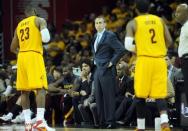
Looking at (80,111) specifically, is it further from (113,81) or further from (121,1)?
(121,1)

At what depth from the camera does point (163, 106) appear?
30.9 ft

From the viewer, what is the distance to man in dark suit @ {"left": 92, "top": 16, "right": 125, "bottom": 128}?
11.9m

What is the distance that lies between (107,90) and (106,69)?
416mm

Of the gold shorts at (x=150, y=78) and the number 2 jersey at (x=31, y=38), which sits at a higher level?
the number 2 jersey at (x=31, y=38)

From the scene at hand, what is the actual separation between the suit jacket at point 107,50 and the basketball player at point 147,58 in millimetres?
2395

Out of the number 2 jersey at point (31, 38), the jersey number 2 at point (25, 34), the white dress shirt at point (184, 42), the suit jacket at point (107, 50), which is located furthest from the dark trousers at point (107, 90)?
the white dress shirt at point (184, 42)

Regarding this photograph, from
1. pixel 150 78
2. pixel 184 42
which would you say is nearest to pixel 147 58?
pixel 150 78

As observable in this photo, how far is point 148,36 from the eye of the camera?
373 inches

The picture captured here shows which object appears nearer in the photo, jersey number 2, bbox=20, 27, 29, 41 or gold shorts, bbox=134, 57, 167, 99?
gold shorts, bbox=134, 57, 167, 99

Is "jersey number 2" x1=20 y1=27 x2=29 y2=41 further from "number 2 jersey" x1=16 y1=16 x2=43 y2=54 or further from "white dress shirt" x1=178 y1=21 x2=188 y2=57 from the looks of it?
"white dress shirt" x1=178 y1=21 x2=188 y2=57

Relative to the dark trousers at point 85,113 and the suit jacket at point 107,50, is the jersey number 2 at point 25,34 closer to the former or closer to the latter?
the suit jacket at point 107,50

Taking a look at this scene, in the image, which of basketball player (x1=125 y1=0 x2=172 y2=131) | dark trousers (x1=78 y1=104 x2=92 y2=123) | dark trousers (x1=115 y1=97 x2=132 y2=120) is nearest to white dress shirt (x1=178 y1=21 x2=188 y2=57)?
basketball player (x1=125 y1=0 x2=172 y2=131)

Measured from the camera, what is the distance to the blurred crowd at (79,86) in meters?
12.7

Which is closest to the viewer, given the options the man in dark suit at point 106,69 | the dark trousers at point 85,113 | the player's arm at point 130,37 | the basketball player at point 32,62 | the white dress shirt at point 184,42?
the player's arm at point 130,37
